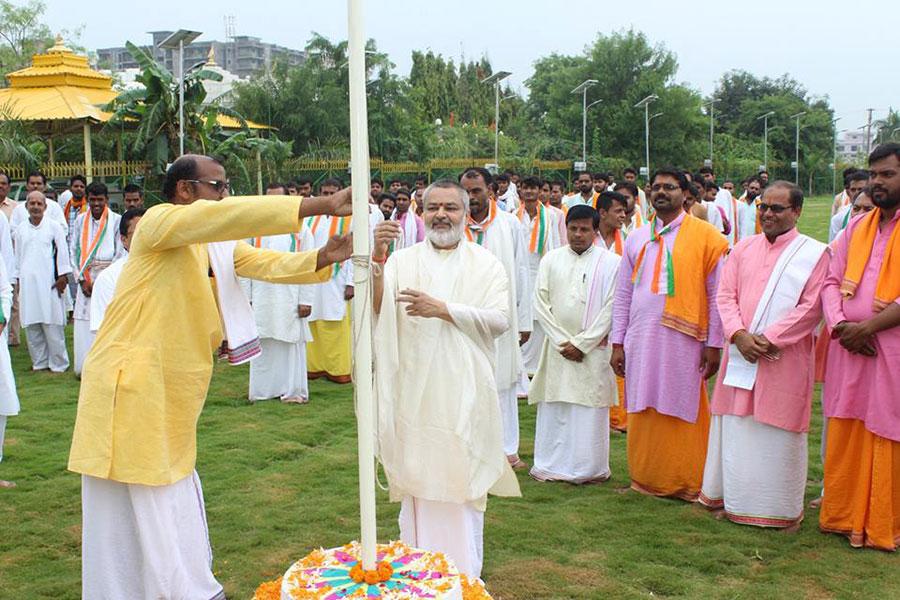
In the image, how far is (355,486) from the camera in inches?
266

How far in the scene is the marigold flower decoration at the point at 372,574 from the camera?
3.06m

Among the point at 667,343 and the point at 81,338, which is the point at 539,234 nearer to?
the point at 667,343

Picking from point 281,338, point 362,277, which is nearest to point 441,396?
point 362,277

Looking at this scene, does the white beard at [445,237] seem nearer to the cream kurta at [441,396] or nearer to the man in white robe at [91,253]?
the cream kurta at [441,396]

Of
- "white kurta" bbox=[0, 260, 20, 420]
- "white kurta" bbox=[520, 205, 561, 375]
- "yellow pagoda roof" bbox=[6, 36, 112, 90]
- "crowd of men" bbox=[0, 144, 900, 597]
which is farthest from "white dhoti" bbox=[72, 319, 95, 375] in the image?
"yellow pagoda roof" bbox=[6, 36, 112, 90]

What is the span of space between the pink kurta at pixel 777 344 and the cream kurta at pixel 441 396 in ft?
6.42

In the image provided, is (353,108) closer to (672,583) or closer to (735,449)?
(672,583)

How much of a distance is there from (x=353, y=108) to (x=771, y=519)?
4379 millimetres

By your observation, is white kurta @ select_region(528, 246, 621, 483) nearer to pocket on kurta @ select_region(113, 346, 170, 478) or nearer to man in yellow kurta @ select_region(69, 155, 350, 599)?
man in yellow kurta @ select_region(69, 155, 350, 599)

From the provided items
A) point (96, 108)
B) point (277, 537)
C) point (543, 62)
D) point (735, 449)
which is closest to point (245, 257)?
point (277, 537)

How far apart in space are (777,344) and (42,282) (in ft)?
29.2

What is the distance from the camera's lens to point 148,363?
160 inches

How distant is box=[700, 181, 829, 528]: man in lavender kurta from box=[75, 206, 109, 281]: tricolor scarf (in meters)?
7.53

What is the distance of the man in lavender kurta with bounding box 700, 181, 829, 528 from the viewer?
577 centimetres
